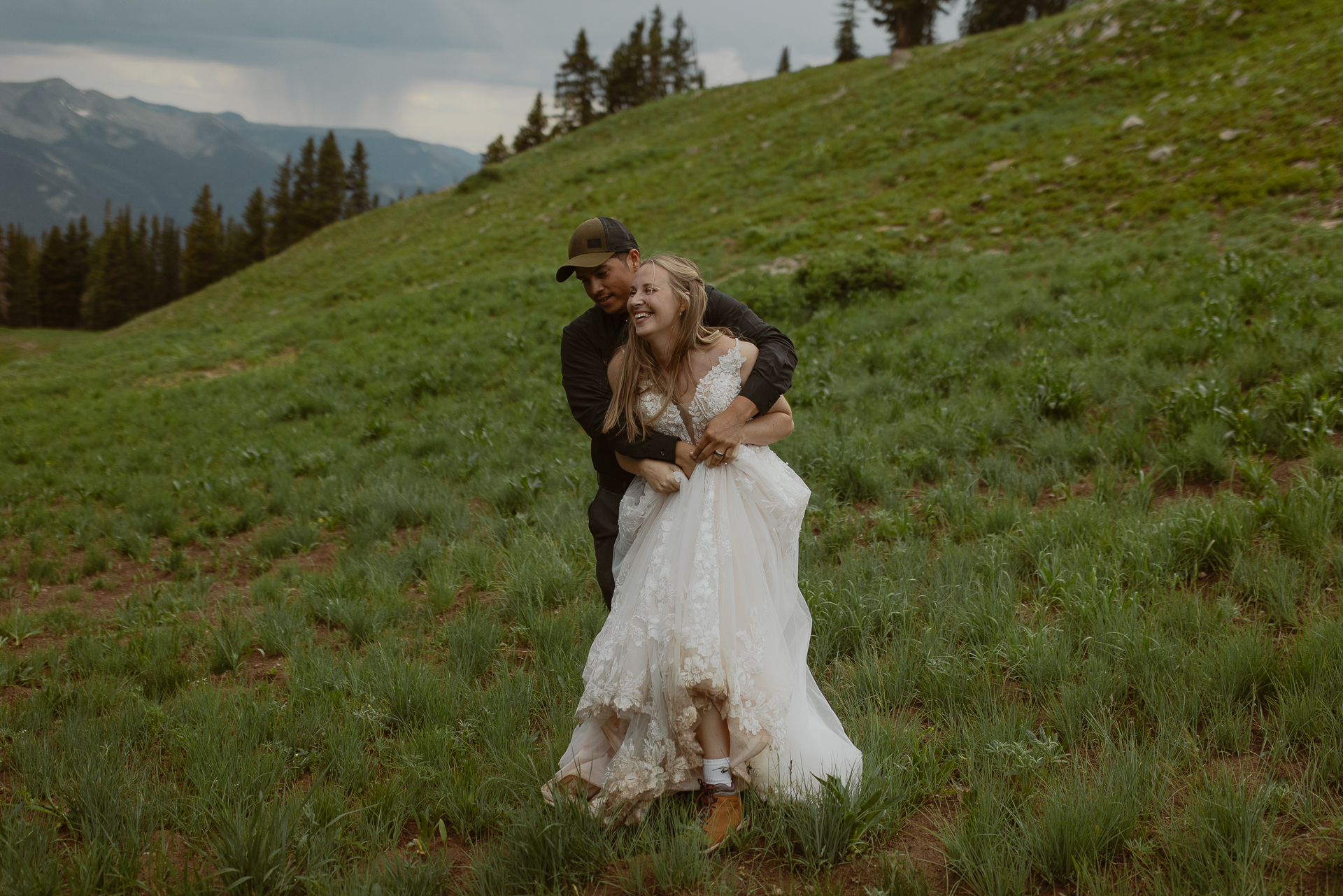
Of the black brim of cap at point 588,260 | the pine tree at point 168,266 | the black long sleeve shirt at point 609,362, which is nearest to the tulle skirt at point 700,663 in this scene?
the black long sleeve shirt at point 609,362

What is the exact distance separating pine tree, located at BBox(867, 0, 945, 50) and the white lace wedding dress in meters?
39.8

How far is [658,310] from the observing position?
9.06ft

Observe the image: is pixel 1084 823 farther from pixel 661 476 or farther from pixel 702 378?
pixel 702 378

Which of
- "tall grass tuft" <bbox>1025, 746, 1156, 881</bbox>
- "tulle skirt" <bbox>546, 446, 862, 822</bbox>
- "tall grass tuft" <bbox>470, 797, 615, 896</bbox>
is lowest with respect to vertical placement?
"tall grass tuft" <bbox>470, 797, 615, 896</bbox>

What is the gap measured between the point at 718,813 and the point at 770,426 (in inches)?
57.8

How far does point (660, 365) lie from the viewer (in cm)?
296

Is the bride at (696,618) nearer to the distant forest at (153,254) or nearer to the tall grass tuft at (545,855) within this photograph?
the tall grass tuft at (545,855)

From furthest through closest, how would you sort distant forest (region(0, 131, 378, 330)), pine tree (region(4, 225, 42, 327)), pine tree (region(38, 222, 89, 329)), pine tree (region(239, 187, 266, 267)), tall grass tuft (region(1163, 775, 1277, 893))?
pine tree (region(38, 222, 89, 329))
pine tree (region(4, 225, 42, 327))
pine tree (region(239, 187, 266, 267))
distant forest (region(0, 131, 378, 330))
tall grass tuft (region(1163, 775, 1277, 893))

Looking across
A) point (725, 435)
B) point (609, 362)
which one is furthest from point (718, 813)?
point (609, 362)

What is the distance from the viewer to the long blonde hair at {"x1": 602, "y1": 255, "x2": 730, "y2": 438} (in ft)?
9.41

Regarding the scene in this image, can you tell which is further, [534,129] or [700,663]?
[534,129]

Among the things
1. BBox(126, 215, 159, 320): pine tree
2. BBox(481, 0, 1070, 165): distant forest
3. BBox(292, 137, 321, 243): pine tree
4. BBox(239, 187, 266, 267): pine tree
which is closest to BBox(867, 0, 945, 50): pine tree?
BBox(481, 0, 1070, 165): distant forest

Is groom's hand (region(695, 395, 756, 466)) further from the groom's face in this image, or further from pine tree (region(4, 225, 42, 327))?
pine tree (region(4, 225, 42, 327))

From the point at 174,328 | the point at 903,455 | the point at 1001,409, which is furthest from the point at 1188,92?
the point at 174,328
